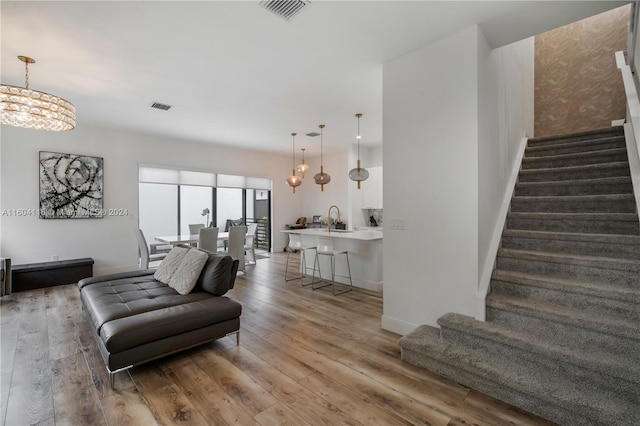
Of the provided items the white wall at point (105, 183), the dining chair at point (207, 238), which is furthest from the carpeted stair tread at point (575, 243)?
the white wall at point (105, 183)

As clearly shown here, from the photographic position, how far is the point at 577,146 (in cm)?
398

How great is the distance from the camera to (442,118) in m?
2.85

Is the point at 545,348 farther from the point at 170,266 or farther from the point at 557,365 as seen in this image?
the point at 170,266

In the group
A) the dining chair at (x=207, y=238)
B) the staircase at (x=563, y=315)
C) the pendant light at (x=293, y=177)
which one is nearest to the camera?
the staircase at (x=563, y=315)

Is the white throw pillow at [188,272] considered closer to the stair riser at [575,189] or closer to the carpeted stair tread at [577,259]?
the carpeted stair tread at [577,259]

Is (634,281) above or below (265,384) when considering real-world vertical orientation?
above

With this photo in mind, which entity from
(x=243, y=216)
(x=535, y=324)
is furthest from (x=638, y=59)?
(x=243, y=216)

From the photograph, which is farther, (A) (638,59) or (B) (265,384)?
(A) (638,59)

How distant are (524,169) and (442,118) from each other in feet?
7.05

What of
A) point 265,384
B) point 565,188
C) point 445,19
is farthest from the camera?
point 565,188

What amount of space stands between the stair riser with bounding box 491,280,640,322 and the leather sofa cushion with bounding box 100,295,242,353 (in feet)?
8.49

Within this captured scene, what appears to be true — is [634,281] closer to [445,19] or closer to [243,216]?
[445,19]

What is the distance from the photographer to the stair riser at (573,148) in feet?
12.3

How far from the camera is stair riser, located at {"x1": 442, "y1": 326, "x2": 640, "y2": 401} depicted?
180 cm
